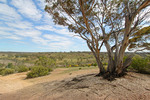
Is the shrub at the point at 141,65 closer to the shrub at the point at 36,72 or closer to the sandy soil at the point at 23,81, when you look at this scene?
the sandy soil at the point at 23,81

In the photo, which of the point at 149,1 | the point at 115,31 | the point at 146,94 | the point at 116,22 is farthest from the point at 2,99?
the point at 149,1

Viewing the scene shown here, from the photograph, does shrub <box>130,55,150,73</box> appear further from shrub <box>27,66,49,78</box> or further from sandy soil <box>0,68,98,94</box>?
shrub <box>27,66,49,78</box>

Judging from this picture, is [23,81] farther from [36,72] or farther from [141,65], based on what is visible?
[141,65]

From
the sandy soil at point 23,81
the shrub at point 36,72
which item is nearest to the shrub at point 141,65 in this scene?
the sandy soil at point 23,81

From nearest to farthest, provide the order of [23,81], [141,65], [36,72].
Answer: [141,65], [23,81], [36,72]

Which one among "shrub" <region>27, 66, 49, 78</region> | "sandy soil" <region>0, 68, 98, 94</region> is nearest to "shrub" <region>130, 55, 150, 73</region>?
"sandy soil" <region>0, 68, 98, 94</region>

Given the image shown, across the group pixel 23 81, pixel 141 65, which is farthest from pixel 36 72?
pixel 141 65

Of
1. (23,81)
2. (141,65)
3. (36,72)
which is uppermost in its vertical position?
(141,65)

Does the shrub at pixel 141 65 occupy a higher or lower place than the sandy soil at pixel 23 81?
higher

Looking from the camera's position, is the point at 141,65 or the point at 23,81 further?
the point at 23,81

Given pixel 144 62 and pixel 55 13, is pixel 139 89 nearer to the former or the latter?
pixel 144 62

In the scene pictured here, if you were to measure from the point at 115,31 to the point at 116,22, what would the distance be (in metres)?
0.91

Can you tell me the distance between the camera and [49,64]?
617 inches

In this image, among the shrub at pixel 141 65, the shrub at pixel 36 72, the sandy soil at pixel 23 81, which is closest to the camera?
the shrub at pixel 141 65
